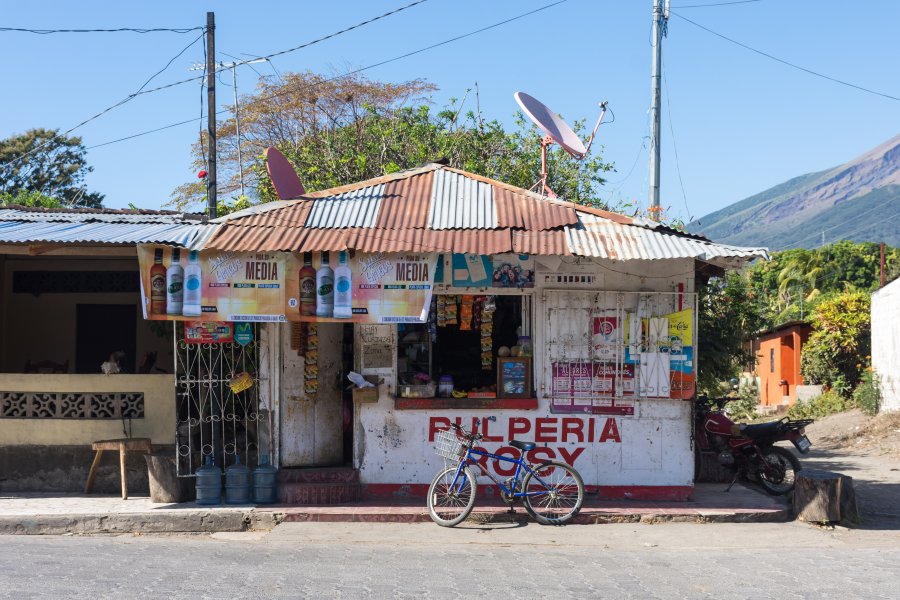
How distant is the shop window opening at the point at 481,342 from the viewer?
10.2m

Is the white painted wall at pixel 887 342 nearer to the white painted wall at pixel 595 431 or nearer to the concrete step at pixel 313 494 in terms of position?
the white painted wall at pixel 595 431

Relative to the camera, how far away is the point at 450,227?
998 cm

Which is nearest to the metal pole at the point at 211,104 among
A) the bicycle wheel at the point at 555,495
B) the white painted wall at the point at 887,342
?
the bicycle wheel at the point at 555,495

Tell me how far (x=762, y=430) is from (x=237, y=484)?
6.30 metres

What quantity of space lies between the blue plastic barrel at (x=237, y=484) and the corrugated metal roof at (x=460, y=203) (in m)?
3.38

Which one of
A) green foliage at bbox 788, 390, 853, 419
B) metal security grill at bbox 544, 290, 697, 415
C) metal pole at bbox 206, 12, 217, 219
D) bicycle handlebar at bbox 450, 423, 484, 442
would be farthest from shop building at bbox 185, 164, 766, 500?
green foliage at bbox 788, 390, 853, 419

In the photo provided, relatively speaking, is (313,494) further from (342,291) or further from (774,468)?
(774,468)

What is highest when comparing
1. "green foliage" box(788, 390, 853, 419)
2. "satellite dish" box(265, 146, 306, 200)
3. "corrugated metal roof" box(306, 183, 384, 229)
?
"satellite dish" box(265, 146, 306, 200)

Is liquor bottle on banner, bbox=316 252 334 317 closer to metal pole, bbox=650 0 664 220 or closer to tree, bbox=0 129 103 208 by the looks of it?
metal pole, bbox=650 0 664 220

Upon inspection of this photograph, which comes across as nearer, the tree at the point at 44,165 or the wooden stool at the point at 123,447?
the wooden stool at the point at 123,447

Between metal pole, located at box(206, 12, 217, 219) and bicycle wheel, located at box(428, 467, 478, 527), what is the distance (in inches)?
220

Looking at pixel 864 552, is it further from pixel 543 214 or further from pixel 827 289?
pixel 827 289

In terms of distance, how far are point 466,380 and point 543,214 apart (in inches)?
103

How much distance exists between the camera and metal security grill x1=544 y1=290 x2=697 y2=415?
10156mm
